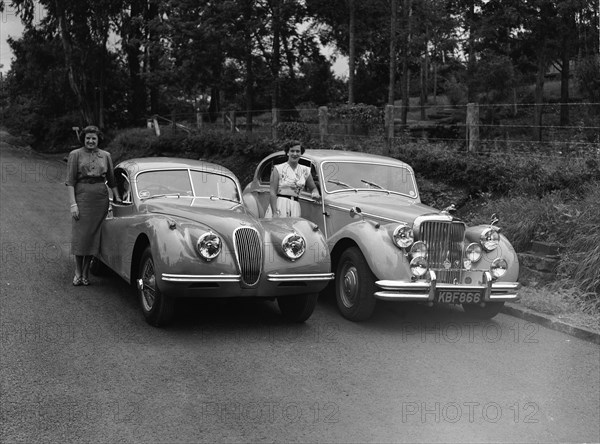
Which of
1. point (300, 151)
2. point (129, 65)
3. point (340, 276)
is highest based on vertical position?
point (129, 65)

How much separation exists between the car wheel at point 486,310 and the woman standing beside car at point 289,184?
2.37m

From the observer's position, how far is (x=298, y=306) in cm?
680

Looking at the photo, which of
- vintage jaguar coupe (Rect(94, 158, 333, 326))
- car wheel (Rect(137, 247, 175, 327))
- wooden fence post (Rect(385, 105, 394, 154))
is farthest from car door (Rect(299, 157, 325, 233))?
wooden fence post (Rect(385, 105, 394, 154))

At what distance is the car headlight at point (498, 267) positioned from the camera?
7000mm

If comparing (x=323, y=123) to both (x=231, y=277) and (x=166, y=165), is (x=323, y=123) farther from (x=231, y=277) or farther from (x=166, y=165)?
(x=231, y=277)

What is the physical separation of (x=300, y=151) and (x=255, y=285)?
8.97 feet

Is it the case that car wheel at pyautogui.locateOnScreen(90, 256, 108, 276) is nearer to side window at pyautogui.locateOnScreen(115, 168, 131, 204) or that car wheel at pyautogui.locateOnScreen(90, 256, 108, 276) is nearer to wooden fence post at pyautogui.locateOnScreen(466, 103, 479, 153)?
side window at pyautogui.locateOnScreen(115, 168, 131, 204)

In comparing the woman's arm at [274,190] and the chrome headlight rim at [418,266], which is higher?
the woman's arm at [274,190]

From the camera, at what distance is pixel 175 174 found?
7.97 metres

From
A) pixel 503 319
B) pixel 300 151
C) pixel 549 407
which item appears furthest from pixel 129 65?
pixel 549 407

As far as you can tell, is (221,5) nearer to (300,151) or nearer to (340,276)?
(300,151)

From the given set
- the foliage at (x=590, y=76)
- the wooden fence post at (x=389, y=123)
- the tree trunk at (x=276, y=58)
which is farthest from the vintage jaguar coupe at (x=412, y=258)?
the foliage at (x=590, y=76)

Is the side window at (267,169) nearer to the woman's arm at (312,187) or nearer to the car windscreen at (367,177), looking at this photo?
the woman's arm at (312,187)

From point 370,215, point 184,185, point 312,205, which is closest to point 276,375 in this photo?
point 370,215
